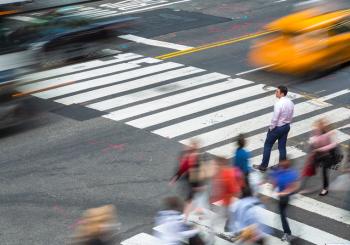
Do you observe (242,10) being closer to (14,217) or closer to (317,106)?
(317,106)

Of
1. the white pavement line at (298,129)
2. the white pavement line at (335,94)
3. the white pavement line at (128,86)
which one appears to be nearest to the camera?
the white pavement line at (298,129)

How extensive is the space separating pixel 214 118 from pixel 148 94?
2.77 metres

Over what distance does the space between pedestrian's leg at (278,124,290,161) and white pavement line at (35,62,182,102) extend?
7.87 m

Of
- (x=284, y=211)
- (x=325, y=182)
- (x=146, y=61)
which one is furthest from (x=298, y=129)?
(x=146, y=61)

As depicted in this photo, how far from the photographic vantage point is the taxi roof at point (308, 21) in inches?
853

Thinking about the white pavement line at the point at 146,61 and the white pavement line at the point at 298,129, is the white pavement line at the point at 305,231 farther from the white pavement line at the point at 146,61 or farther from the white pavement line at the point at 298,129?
the white pavement line at the point at 146,61

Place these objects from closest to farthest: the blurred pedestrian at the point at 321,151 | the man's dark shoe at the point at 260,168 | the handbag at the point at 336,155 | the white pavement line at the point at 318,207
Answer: the white pavement line at the point at 318,207
the blurred pedestrian at the point at 321,151
the handbag at the point at 336,155
the man's dark shoe at the point at 260,168

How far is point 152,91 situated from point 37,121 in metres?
3.92

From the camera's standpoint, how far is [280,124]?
15633 mm

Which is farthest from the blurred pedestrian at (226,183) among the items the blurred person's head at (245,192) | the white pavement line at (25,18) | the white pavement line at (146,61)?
the white pavement line at (146,61)

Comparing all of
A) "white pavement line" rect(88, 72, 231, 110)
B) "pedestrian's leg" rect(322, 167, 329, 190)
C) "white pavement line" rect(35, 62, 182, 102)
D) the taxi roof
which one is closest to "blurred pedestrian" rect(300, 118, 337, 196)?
"pedestrian's leg" rect(322, 167, 329, 190)

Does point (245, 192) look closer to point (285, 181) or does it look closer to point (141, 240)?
point (285, 181)

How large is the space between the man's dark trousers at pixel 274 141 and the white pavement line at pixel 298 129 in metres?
1.34

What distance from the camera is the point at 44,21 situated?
21.1 metres
